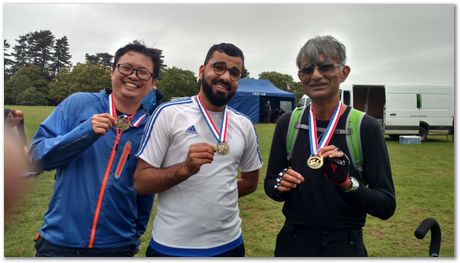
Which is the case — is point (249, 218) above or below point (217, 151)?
below

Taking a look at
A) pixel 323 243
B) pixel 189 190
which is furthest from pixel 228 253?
pixel 323 243

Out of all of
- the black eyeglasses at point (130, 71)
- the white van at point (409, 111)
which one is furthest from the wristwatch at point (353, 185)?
the white van at point (409, 111)

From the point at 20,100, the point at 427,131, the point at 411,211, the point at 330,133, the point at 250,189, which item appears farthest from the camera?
the point at 427,131

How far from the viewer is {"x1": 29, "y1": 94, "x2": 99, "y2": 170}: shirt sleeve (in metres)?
1.99

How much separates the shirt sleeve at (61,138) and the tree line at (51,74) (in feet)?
2.94

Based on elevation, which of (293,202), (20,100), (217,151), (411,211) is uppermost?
(20,100)

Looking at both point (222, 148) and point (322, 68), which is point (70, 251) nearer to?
point (222, 148)

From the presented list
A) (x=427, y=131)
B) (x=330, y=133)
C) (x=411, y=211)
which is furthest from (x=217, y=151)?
(x=427, y=131)

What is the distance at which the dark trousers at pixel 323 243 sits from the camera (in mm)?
2096

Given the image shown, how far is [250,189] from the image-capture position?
2.61 meters

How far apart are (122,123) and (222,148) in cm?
A: 60

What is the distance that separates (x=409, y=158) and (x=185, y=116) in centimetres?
1004

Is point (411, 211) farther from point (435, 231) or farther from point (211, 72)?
point (211, 72)

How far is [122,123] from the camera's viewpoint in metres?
2.19
